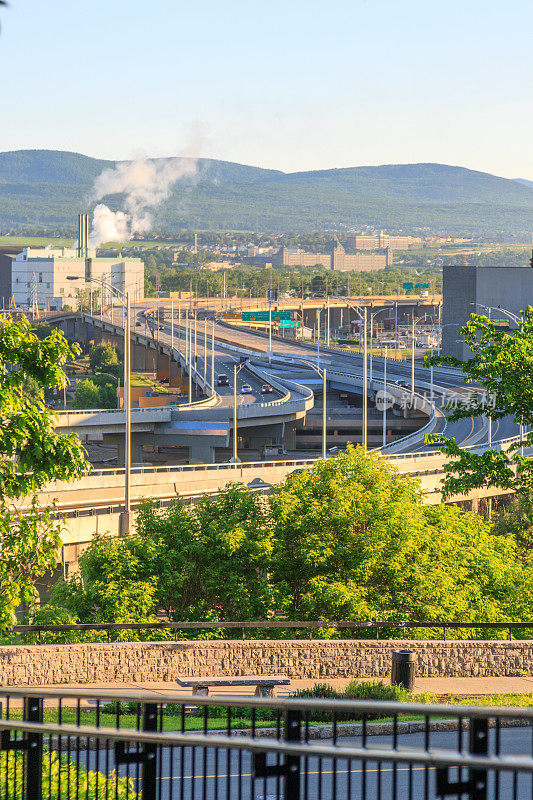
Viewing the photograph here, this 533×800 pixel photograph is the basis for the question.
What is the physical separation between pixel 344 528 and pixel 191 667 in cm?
589

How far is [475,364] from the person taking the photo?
1017 inches

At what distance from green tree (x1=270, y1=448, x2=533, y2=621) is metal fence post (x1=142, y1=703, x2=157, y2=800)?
19.5m

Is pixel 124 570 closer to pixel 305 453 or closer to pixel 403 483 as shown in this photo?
pixel 403 483

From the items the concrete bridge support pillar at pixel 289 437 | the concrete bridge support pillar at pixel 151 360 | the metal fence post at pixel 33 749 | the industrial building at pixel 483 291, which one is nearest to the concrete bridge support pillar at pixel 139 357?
the concrete bridge support pillar at pixel 151 360

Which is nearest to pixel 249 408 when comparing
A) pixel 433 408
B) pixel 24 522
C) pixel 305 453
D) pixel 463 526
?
pixel 305 453

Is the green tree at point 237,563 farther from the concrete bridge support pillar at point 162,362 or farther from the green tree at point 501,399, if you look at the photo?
the concrete bridge support pillar at point 162,362

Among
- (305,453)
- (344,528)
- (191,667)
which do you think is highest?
(344,528)

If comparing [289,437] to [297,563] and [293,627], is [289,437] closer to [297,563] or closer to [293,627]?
[297,563]

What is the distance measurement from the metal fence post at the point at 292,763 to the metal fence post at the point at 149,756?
0.91m

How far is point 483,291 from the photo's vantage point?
138625 millimetres

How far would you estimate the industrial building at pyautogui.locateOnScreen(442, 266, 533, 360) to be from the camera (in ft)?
448

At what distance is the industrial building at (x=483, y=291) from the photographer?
448ft

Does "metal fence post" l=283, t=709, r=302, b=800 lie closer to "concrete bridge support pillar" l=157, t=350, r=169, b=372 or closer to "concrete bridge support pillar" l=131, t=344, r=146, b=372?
"concrete bridge support pillar" l=157, t=350, r=169, b=372

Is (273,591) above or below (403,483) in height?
below
